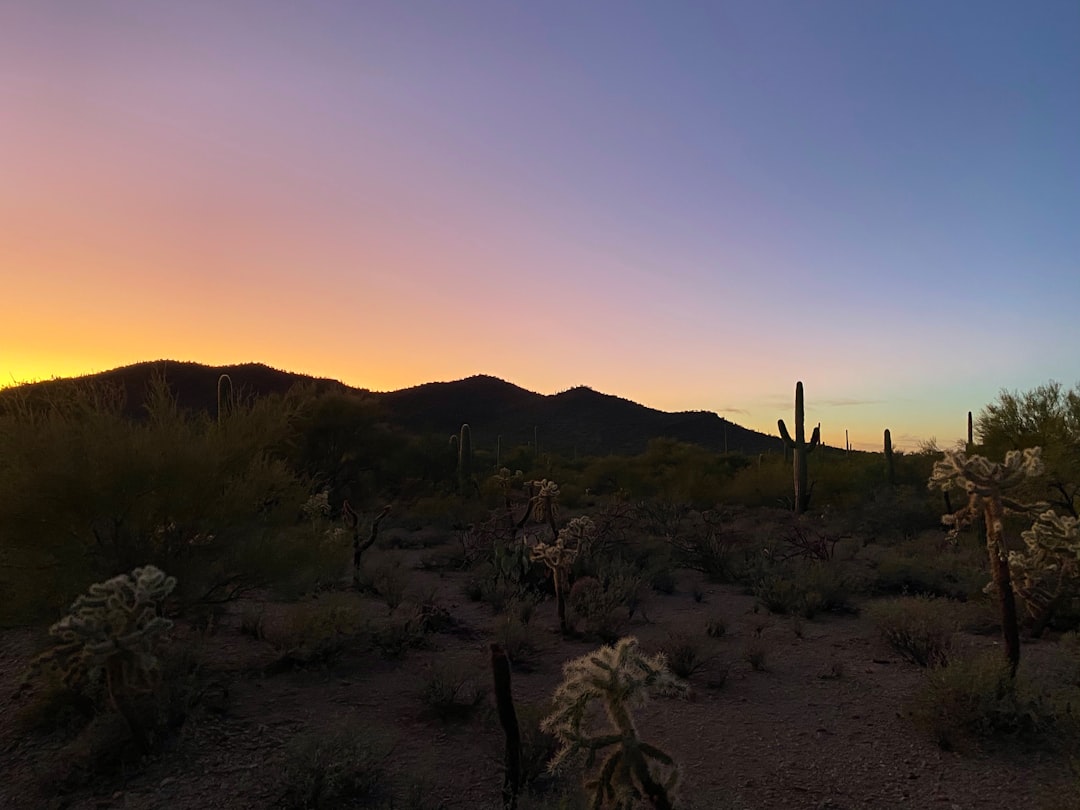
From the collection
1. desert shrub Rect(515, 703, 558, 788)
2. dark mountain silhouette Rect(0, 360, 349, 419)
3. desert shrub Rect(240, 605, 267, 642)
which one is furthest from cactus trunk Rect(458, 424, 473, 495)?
dark mountain silhouette Rect(0, 360, 349, 419)

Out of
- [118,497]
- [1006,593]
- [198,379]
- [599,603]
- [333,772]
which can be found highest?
[198,379]

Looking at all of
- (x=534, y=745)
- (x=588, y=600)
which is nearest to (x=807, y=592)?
(x=588, y=600)

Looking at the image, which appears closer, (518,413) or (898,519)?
(898,519)

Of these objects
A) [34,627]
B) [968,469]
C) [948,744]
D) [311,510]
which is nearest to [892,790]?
[948,744]

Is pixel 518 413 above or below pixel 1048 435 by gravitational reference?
above

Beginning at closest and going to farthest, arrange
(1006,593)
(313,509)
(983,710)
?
(983,710)
(1006,593)
(313,509)

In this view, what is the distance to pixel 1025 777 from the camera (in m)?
5.64

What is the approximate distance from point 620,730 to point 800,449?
22.4 meters

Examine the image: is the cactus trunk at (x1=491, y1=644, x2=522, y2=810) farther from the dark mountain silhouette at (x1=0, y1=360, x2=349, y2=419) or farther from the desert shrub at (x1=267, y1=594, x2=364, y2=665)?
the dark mountain silhouette at (x1=0, y1=360, x2=349, y2=419)

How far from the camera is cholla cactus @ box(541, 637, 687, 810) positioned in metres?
3.87

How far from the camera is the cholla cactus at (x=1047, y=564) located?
25.5ft

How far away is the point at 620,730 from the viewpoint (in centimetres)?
398

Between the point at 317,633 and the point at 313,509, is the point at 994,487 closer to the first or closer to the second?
the point at 317,633

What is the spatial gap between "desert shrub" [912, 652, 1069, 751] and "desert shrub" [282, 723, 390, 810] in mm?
4872
